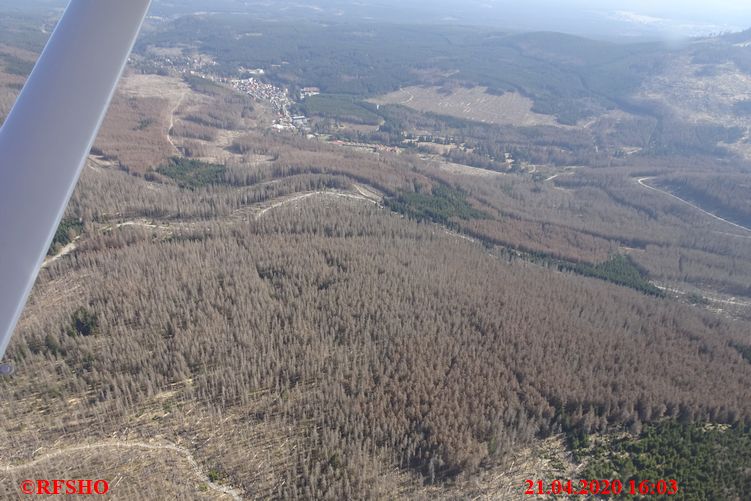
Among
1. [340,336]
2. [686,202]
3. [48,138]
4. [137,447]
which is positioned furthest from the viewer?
[686,202]

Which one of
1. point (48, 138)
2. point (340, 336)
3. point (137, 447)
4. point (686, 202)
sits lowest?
point (137, 447)

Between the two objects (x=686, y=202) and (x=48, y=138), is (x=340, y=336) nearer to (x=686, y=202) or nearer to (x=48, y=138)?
(x=48, y=138)

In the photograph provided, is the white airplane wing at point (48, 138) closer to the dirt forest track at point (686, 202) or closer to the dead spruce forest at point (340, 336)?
the dead spruce forest at point (340, 336)

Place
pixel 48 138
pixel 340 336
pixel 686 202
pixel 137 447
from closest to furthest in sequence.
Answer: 1. pixel 48 138
2. pixel 137 447
3. pixel 340 336
4. pixel 686 202

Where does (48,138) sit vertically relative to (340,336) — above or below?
above

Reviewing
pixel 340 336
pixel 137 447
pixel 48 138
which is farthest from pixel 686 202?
pixel 48 138
